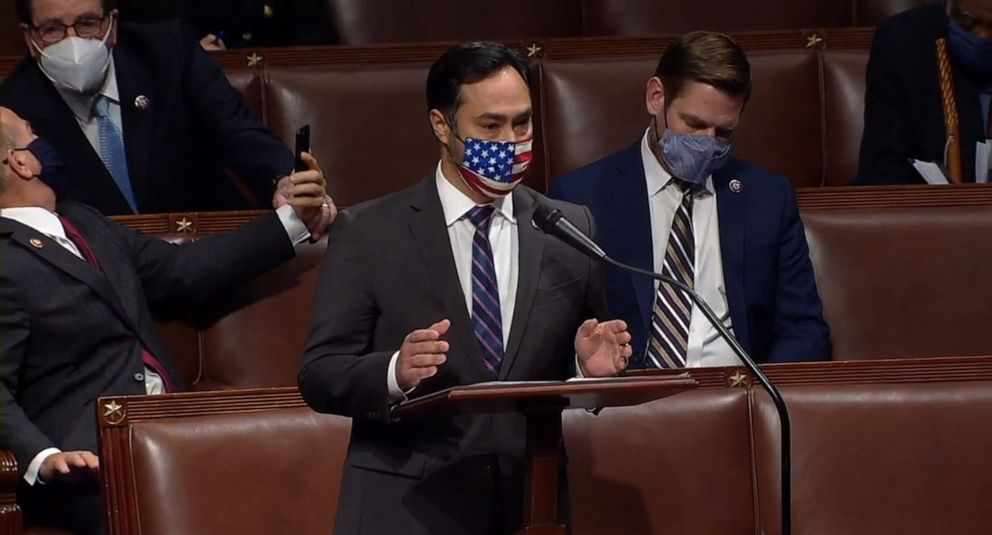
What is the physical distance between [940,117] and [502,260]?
3.01 feet

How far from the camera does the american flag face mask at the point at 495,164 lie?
129cm

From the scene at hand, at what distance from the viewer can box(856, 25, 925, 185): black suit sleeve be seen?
2.04 m

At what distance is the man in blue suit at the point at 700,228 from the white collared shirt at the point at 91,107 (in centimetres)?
54

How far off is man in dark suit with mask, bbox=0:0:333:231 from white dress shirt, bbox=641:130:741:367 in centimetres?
43

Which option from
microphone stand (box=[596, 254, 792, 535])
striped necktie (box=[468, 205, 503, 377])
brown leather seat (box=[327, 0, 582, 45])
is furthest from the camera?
brown leather seat (box=[327, 0, 582, 45])

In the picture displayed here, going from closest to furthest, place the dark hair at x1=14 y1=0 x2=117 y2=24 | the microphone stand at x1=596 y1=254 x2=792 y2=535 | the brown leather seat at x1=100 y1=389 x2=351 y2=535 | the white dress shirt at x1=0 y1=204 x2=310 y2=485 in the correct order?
the microphone stand at x1=596 y1=254 x2=792 y2=535 < the brown leather seat at x1=100 y1=389 x2=351 y2=535 < the white dress shirt at x1=0 y1=204 x2=310 y2=485 < the dark hair at x1=14 y1=0 x2=117 y2=24

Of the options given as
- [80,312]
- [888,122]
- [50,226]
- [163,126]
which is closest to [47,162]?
[50,226]

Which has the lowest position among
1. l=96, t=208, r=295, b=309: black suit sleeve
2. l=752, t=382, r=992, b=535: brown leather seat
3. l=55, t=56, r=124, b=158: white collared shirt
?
l=752, t=382, r=992, b=535: brown leather seat

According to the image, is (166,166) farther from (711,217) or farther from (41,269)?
(711,217)

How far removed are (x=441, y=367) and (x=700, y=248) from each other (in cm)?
56

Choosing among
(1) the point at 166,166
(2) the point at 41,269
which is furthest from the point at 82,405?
(1) the point at 166,166

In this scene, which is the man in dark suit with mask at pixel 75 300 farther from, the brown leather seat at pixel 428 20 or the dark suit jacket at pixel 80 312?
the brown leather seat at pixel 428 20

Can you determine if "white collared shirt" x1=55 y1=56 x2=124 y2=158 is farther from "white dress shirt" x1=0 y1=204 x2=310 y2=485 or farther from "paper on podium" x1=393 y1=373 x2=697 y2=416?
"paper on podium" x1=393 y1=373 x2=697 y2=416

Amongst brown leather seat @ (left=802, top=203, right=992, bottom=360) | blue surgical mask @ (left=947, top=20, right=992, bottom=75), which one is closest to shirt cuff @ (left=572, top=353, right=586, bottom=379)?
brown leather seat @ (left=802, top=203, right=992, bottom=360)
